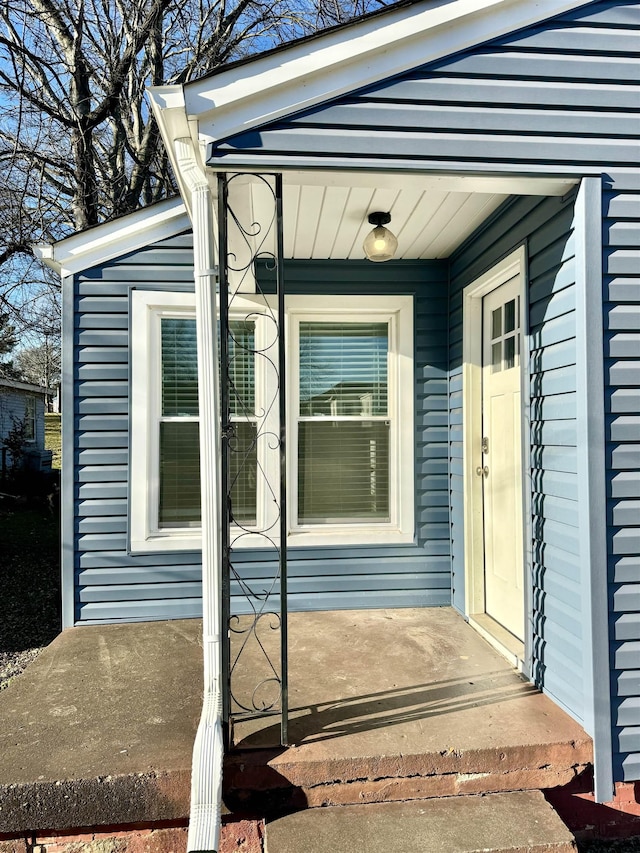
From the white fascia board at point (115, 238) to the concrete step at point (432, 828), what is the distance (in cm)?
344

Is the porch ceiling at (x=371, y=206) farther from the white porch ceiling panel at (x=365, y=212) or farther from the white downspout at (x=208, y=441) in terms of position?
the white downspout at (x=208, y=441)

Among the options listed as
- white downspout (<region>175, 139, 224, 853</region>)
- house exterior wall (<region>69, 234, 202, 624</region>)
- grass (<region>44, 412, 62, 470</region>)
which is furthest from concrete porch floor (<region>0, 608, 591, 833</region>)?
grass (<region>44, 412, 62, 470</region>)

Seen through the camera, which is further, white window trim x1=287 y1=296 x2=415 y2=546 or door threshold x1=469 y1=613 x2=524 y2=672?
white window trim x1=287 y1=296 x2=415 y2=546

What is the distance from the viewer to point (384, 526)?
412 centimetres

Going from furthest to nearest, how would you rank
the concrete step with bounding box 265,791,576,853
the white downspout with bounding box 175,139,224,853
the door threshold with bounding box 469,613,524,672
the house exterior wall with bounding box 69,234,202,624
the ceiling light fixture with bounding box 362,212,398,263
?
the house exterior wall with bounding box 69,234,202,624 < the ceiling light fixture with bounding box 362,212,398,263 < the door threshold with bounding box 469,613,524,672 < the white downspout with bounding box 175,139,224,853 < the concrete step with bounding box 265,791,576,853

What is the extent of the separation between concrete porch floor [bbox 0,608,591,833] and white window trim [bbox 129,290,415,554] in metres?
0.94

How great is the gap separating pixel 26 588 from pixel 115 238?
4652mm

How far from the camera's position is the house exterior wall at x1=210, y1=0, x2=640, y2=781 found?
2305 millimetres

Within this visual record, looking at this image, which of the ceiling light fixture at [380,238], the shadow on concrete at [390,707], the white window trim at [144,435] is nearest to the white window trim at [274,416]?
the white window trim at [144,435]

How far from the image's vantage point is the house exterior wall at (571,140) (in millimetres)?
2305

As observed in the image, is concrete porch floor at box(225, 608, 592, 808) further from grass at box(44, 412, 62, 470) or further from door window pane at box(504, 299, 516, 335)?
grass at box(44, 412, 62, 470)

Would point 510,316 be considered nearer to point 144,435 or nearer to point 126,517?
point 144,435

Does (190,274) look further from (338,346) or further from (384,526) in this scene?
(384,526)

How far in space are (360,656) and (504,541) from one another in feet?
3.64
